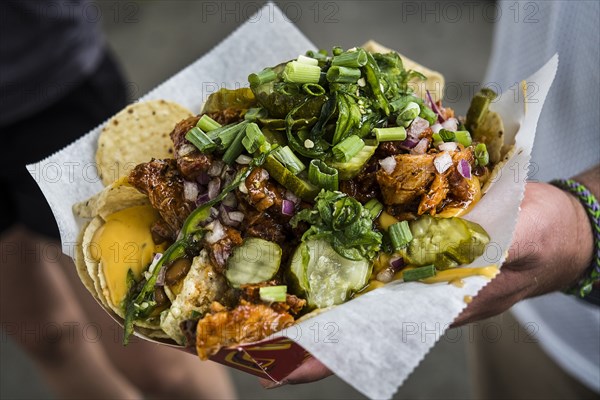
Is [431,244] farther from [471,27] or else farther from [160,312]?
[471,27]

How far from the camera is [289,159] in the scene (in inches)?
79.4

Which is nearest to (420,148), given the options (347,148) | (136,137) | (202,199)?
(347,148)

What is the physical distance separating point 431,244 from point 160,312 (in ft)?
2.91

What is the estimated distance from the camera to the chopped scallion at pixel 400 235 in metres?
1.98

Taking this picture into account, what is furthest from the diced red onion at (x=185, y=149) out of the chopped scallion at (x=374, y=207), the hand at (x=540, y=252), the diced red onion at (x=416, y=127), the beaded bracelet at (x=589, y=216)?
the beaded bracelet at (x=589, y=216)

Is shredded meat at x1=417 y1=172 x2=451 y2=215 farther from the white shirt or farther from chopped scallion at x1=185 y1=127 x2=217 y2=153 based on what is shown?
the white shirt

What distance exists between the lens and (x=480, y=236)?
201cm

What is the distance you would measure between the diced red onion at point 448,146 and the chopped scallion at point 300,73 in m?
0.45

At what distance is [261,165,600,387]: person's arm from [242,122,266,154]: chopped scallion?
0.72 meters

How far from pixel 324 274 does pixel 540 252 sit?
32.6 inches

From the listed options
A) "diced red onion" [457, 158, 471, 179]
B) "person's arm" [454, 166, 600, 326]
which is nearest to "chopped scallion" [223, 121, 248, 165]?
"diced red onion" [457, 158, 471, 179]

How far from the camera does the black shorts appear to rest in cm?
360

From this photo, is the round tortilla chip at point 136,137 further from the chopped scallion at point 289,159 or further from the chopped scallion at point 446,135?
the chopped scallion at point 446,135

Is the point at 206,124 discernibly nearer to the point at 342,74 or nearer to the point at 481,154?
the point at 342,74
